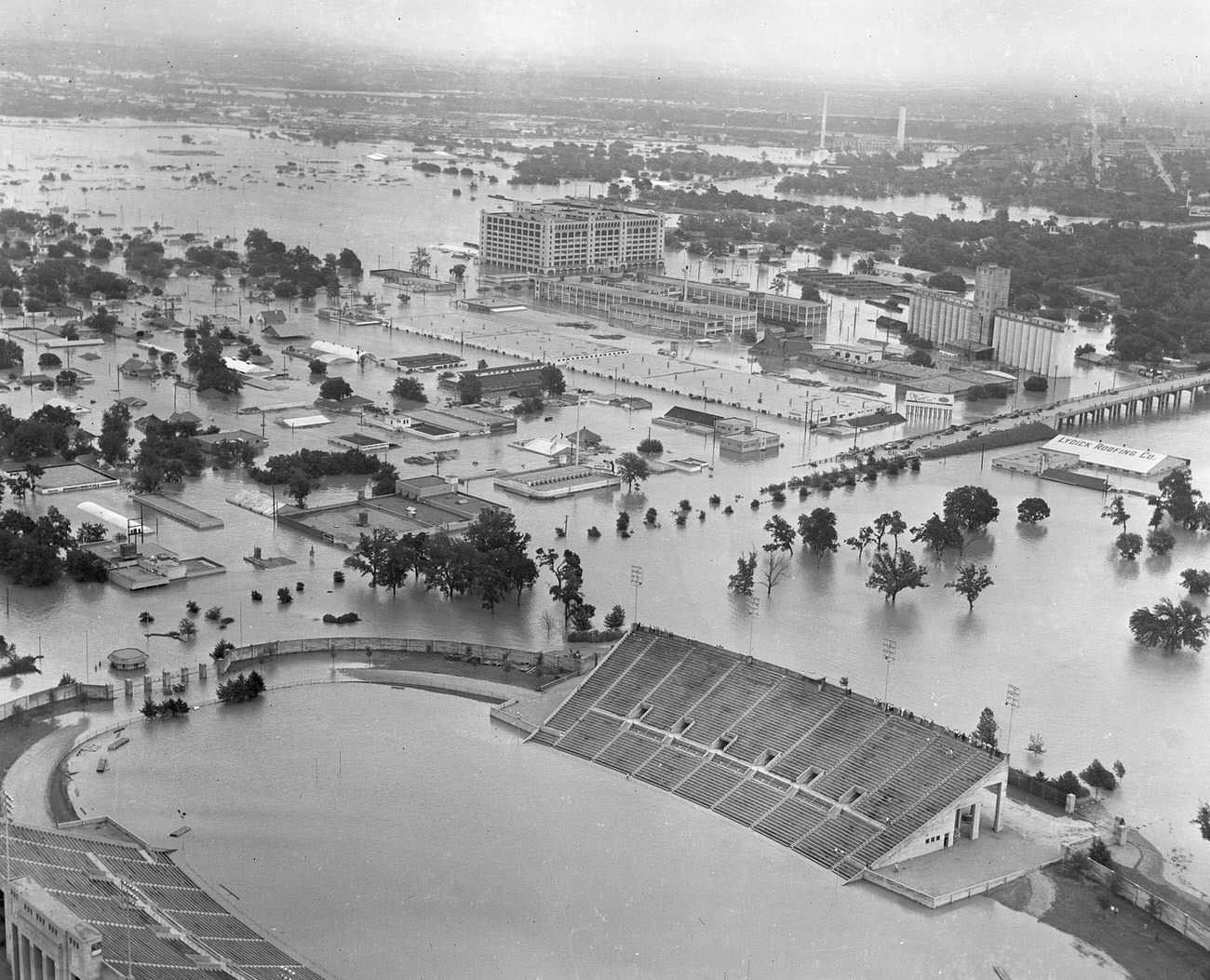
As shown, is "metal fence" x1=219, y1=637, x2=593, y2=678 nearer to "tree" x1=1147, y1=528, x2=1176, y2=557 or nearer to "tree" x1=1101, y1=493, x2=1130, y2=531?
"tree" x1=1147, y1=528, x2=1176, y2=557

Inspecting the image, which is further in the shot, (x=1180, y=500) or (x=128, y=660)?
(x=1180, y=500)

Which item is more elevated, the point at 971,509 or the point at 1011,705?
the point at 971,509

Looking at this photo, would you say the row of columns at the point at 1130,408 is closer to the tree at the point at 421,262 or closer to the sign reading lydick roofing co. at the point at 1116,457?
the sign reading lydick roofing co. at the point at 1116,457

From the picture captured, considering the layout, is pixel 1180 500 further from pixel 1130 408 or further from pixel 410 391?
pixel 410 391

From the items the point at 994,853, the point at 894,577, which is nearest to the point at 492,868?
the point at 994,853

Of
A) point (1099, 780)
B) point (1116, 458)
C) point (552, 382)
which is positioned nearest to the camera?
point (1099, 780)

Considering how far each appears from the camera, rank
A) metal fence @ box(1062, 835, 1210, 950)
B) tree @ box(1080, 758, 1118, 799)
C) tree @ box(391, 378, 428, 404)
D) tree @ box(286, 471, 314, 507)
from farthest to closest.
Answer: tree @ box(391, 378, 428, 404) < tree @ box(286, 471, 314, 507) < tree @ box(1080, 758, 1118, 799) < metal fence @ box(1062, 835, 1210, 950)

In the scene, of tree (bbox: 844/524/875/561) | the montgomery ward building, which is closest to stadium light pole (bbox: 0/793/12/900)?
tree (bbox: 844/524/875/561)
